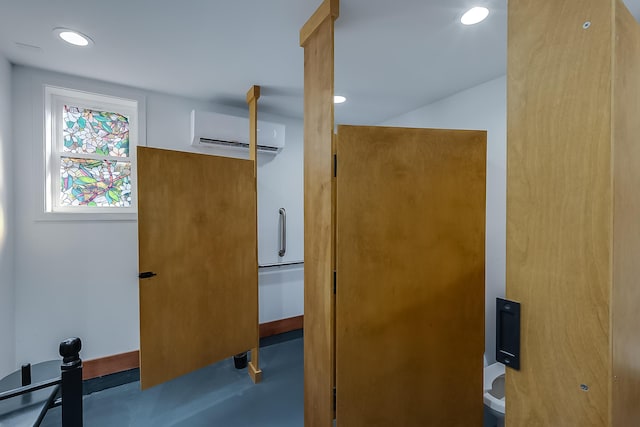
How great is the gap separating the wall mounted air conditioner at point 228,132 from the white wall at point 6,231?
1.20 metres

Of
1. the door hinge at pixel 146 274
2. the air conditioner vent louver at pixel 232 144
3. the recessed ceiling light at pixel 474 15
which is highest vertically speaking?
the recessed ceiling light at pixel 474 15

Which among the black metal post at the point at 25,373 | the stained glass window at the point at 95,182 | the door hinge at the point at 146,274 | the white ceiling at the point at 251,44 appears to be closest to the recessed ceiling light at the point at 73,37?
the white ceiling at the point at 251,44

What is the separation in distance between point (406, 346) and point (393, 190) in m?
0.85

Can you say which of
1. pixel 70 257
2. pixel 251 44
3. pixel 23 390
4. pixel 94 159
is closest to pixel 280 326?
pixel 70 257

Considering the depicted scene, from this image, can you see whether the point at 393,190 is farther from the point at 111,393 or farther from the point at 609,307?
the point at 111,393

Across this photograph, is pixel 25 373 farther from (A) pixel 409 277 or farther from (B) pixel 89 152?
(A) pixel 409 277

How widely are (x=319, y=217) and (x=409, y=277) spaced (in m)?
0.59

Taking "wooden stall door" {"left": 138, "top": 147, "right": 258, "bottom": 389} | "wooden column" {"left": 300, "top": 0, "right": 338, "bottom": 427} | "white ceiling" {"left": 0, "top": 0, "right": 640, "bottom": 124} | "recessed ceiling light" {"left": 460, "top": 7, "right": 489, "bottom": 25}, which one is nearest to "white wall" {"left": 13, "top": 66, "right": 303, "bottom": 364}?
"white ceiling" {"left": 0, "top": 0, "right": 640, "bottom": 124}

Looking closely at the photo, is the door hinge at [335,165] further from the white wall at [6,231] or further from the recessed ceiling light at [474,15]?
the white wall at [6,231]

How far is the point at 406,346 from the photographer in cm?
157

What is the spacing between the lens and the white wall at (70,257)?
7.01 ft

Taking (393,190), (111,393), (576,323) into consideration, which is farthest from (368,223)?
(111,393)

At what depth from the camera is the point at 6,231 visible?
6.55 ft

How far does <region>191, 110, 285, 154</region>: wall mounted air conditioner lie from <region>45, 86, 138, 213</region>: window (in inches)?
21.1
